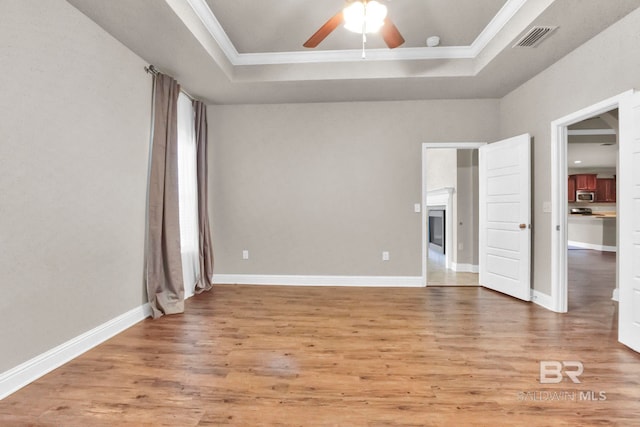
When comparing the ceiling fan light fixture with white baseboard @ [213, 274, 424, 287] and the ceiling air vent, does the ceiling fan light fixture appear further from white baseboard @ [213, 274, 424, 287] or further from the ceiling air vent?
white baseboard @ [213, 274, 424, 287]

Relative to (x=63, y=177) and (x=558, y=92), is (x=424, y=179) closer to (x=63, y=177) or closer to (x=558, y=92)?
(x=558, y=92)

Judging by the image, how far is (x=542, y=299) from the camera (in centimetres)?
339

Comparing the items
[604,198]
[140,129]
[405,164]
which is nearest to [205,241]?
[140,129]

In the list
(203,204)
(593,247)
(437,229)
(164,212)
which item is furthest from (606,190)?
(164,212)

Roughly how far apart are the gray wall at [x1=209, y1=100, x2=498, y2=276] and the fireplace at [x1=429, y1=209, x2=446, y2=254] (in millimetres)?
2507

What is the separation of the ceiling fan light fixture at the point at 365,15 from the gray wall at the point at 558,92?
81.0 inches

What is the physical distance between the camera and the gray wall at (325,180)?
13.9 feet

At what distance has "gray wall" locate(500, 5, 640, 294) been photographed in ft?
7.91

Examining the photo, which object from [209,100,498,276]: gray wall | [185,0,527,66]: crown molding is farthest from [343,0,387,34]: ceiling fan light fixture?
[209,100,498,276]: gray wall

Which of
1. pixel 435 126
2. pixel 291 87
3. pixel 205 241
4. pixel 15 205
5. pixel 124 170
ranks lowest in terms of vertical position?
pixel 205 241

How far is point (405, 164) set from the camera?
424 cm

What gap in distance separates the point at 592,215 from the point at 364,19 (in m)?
10.3

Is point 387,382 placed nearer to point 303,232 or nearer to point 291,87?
point 303,232

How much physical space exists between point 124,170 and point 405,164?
136 inches
